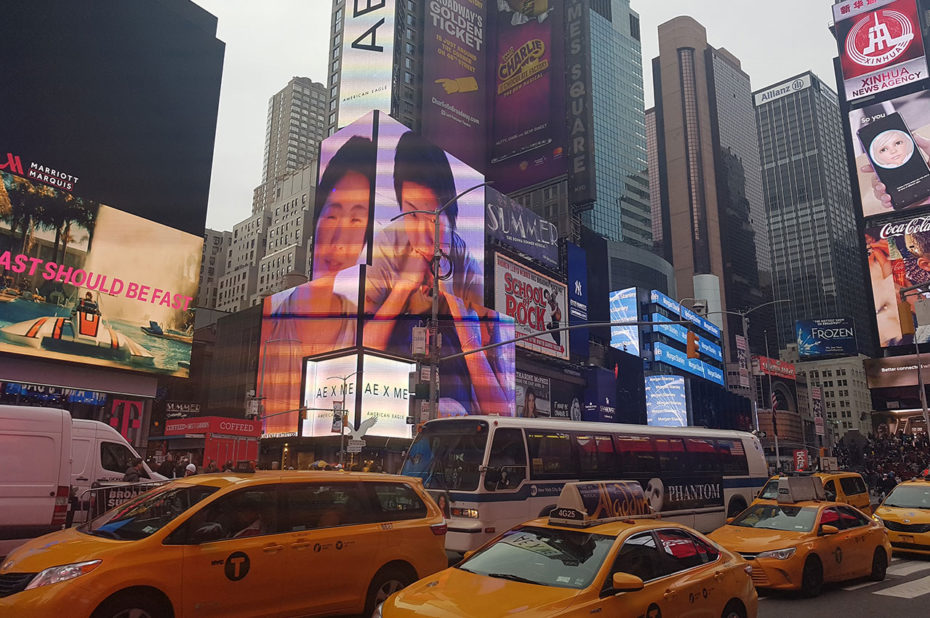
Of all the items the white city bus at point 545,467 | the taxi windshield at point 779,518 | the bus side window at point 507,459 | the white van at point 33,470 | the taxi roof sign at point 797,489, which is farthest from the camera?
the bus side window at point 507,459

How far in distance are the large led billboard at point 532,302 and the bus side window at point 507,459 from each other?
56.9m

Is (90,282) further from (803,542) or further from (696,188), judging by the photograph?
(696,188)

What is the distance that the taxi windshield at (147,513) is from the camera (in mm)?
6977

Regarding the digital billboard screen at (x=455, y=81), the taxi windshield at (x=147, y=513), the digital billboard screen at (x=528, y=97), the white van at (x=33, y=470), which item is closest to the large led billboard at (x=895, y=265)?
the digital billboard screen at (x=528, y=97)

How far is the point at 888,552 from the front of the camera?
12.3m

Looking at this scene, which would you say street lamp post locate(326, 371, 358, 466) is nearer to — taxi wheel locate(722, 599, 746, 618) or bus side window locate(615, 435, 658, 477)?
bus side window locate(615, 435, 658, 477)

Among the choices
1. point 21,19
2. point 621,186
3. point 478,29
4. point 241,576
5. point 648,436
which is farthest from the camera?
point 621,186

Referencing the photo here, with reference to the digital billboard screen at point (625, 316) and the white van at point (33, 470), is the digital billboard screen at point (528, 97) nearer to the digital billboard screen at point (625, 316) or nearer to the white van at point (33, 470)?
the digital billboard screen at point (625, 316)

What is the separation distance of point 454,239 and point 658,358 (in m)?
51.7

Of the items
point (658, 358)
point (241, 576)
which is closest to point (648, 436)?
point (241, 576)

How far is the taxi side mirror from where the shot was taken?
5.82 meters

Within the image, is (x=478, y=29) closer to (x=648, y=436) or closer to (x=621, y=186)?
(x=621, y=186)

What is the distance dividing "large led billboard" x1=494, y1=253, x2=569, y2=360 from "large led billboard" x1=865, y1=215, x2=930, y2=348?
38814 mm

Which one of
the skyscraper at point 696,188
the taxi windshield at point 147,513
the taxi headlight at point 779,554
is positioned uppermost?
the skyscraper at point 696,188
